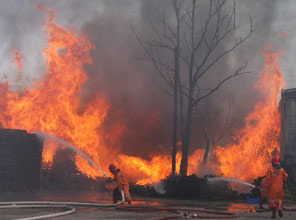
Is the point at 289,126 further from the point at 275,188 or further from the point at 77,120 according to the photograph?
the point at 275,188

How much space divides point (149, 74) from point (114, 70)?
2.17 m

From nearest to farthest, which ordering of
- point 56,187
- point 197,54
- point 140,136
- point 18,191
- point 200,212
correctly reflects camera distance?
point 200,212 < point 18,191 < point 56,187 < point 140,136 < point 197,54

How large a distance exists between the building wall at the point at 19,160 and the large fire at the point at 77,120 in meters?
2.95

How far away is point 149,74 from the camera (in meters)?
27.1

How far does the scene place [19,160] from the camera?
18172 mm

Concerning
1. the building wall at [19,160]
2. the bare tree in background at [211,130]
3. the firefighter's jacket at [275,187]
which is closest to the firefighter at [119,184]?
the firefighter's jacket at [275,187]

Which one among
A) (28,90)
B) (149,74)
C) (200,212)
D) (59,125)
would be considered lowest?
(200,212)

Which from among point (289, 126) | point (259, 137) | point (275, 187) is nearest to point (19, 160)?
point (275, 187)

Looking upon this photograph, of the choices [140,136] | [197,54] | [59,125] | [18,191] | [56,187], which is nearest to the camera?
[18,191]

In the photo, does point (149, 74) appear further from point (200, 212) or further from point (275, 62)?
point (200, 212)

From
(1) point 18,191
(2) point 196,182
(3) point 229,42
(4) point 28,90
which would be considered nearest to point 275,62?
(3) point 229,42

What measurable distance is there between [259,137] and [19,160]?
48.5ft

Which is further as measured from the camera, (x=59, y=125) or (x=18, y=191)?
(x=59, y=125)

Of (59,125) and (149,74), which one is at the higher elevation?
(149,74)
